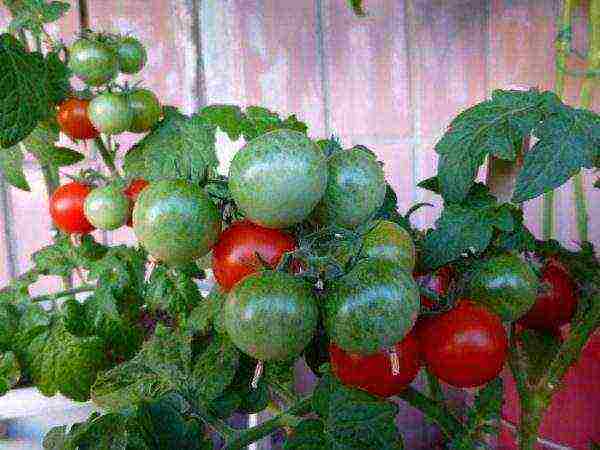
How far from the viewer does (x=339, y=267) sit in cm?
38

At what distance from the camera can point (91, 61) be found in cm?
73

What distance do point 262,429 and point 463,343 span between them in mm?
194

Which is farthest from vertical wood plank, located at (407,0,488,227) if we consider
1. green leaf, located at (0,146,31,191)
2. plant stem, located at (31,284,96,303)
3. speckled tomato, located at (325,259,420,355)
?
speckled tomato, located at (325,259,420,355)

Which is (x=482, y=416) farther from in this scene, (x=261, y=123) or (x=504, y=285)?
(x=261, y=123)

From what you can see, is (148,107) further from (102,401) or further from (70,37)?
(70,37)

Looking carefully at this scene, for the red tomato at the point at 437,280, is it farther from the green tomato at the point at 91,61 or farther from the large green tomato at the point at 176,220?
the green tomato at the point at 91,61

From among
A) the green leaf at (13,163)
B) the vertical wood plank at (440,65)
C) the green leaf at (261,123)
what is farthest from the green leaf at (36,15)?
the vertical wood plank at (440,65)

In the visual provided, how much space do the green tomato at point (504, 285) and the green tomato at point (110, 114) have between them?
480 mm

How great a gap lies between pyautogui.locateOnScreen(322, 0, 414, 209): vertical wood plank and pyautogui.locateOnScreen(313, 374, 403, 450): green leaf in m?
0.96

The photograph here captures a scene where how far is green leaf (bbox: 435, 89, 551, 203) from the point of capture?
533 mm

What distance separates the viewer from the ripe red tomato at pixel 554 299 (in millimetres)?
619

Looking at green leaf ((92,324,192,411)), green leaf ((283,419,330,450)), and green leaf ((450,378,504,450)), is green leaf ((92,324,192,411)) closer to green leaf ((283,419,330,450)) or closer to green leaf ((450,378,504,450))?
green leaf ((283,419,330,450))

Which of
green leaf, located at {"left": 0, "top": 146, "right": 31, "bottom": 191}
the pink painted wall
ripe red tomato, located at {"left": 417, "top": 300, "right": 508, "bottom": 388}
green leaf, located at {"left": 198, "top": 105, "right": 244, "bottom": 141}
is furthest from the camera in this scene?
the pink painted wall

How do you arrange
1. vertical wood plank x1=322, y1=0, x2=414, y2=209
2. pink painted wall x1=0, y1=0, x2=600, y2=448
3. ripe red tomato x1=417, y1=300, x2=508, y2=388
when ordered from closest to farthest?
ripe red tomato x1=417, y1=300, x2=508, y2=388
pink painted wall x1=0, y1=0, x2=600, y2=448
vertical wood plank x1=322, y1=0, x2=414, y2=209
